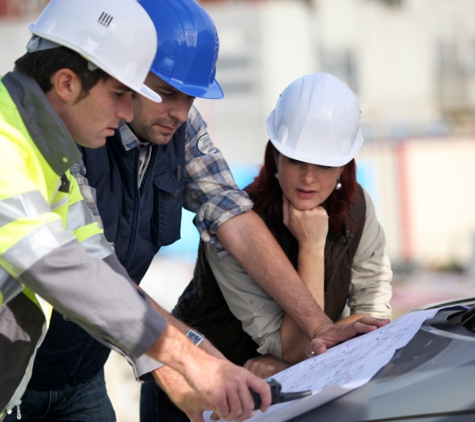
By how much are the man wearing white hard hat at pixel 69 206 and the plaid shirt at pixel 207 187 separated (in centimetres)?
80

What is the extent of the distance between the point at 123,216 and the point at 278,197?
614mm

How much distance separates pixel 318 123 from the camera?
9.55 feet

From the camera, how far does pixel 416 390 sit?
1930mm

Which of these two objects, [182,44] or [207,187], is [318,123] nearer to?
[207,187]

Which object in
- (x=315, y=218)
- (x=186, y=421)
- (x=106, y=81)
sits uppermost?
(x=106, y=81)

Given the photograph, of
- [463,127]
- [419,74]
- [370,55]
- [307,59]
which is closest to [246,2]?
[307,59]

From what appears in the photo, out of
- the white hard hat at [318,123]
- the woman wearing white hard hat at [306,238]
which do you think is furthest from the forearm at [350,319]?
the white hard hat at [318,123]

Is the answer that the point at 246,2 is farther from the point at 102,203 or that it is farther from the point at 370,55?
the point at 102,203

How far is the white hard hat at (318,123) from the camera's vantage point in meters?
2.89

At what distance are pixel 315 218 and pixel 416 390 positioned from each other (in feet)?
3.43

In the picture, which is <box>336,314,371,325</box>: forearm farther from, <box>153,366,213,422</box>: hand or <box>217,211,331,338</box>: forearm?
<box>153,366,213,422</box>: hand

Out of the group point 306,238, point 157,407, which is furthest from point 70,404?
point 306,238

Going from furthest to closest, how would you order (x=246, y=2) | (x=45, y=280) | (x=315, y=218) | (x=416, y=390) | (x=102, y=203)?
1. (x=246, y=2)
2. (x=315, y=218)
3. (x=102, y=203)
4. (x=416, y=390)
5. (x=45, y=280)

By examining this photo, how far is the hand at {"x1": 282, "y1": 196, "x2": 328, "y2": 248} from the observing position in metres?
2.86
